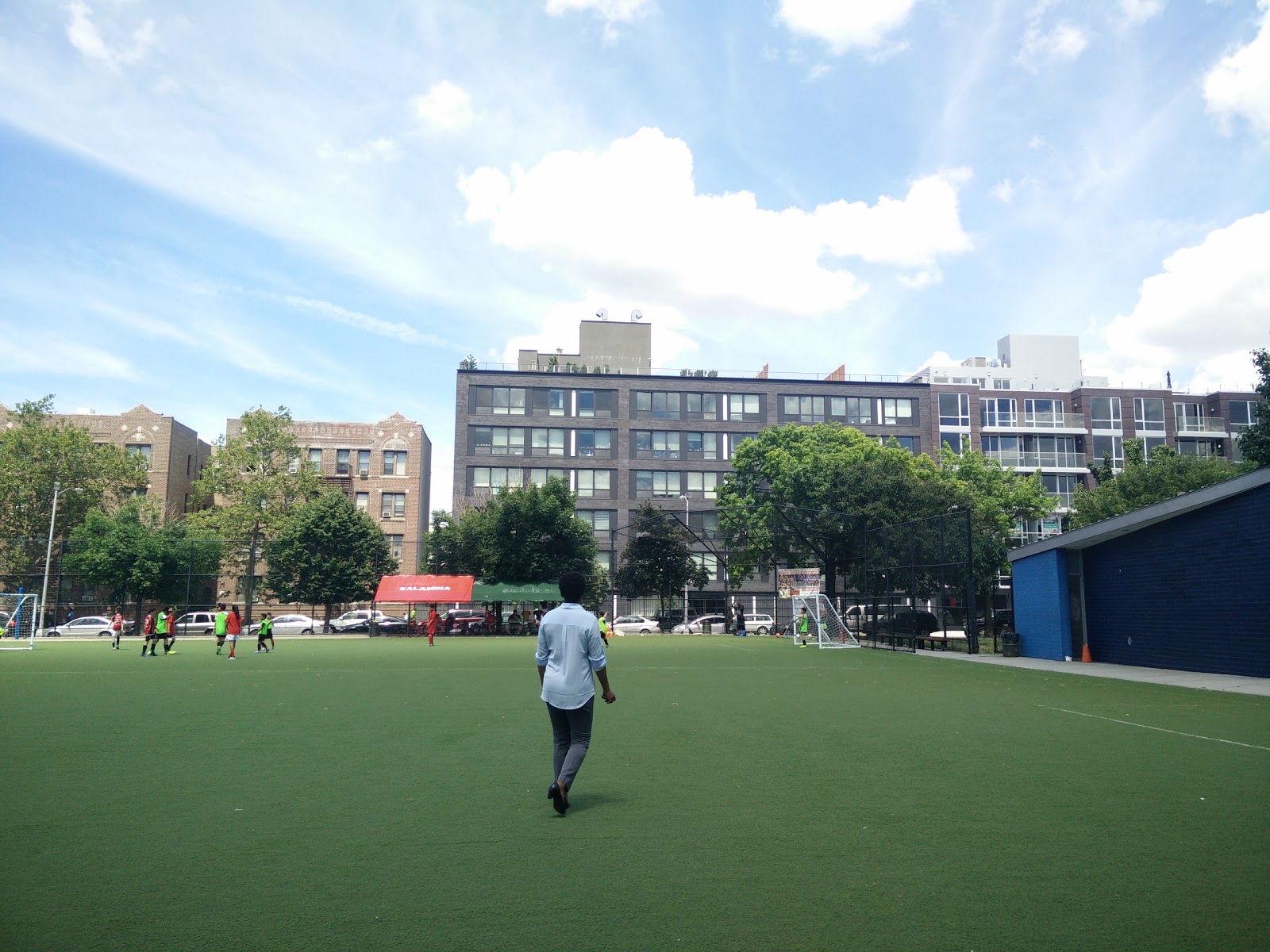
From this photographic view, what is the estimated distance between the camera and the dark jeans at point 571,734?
704 cm

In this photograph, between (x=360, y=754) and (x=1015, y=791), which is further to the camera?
(x=360, y=754)

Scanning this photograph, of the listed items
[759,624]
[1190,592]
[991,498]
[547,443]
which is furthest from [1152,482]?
[547,443]

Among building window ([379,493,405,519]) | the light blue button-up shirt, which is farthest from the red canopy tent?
the light blue button-up shirt

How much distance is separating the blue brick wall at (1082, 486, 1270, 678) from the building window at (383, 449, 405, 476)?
58.9 metres

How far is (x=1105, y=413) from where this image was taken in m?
73.8

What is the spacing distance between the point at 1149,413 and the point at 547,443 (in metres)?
48.3

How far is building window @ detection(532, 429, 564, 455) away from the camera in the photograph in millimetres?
73688

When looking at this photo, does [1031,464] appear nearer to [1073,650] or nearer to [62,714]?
[1073,650]

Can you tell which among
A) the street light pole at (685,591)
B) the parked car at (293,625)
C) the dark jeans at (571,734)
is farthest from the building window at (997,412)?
the dark jeans at (571,734)

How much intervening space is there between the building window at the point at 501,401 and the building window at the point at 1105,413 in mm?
45813

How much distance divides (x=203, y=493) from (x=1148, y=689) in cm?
6258

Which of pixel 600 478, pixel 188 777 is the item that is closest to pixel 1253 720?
pixel 188 777

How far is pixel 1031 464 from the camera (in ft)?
241

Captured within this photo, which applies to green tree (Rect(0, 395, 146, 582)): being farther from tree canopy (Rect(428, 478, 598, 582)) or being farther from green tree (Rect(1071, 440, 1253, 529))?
green tree (Rect(1071, 440, 1253, 529))
